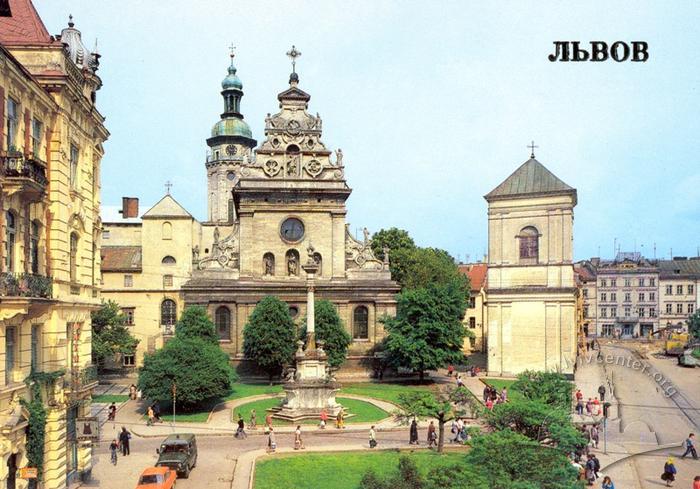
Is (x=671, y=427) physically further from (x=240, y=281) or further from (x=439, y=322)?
(x=240, y=281)

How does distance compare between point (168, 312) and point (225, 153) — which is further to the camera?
point (225, 153)

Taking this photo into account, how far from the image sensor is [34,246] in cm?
1903

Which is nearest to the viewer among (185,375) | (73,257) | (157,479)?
(73,257)

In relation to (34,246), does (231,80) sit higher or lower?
higher

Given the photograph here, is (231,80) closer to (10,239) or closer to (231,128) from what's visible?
(231,128)

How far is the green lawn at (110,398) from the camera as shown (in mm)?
43156

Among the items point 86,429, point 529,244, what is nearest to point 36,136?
point 86,429

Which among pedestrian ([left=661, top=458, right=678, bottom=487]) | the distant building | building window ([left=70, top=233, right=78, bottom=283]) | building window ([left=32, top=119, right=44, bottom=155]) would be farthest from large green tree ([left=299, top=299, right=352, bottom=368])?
building window ([left=32, top=119, right=44, bottom=155])

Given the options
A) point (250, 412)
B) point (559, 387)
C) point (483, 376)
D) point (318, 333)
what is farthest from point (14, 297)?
point (483, 376)

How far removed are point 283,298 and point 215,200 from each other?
48869 mm

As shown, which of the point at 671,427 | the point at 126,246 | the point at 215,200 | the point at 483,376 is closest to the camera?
the point at 671,427

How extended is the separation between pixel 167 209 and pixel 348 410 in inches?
1198

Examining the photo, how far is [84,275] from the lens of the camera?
22.9 metres

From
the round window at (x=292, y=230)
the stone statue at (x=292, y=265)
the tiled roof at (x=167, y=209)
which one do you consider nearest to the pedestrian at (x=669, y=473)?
the stone statue at (x=292, y=265)
